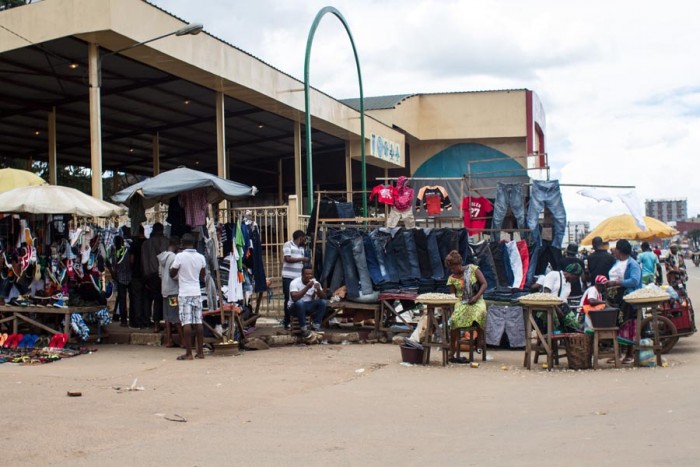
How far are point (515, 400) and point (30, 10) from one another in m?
12.5

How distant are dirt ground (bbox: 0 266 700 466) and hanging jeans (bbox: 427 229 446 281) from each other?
119 inches

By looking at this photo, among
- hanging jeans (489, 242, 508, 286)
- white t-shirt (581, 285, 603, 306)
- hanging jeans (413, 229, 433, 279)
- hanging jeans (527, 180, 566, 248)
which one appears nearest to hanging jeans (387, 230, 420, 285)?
hanging jeans (413, 229, 433, 279)

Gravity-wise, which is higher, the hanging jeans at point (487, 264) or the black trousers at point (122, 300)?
the hanging jeans at point (487, 264)

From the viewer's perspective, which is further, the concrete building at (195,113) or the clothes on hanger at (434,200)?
the clothes on hanger at (434,200)

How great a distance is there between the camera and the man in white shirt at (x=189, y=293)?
1178 centimetres

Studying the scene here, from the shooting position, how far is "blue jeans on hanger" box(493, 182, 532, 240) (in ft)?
49.3

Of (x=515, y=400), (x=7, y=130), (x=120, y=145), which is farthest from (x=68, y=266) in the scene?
(x=120, y=145)

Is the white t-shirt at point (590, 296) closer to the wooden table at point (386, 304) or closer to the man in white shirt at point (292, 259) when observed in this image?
the wooden table at point (386, 304)

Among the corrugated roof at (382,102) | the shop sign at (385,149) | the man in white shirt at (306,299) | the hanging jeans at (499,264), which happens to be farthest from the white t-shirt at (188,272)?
the corrugated roof at (382,102)

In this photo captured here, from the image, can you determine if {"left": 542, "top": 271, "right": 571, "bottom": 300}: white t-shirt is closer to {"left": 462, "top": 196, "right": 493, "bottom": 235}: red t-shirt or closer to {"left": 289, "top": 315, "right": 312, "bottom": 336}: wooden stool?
{"left": 462, "top": 196, "right": 493, "bottom": 235}: red t-shirt

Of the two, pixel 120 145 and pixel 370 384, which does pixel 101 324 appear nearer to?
pixel 370 384

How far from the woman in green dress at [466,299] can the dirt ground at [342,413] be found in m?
0.57

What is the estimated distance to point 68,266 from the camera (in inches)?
519

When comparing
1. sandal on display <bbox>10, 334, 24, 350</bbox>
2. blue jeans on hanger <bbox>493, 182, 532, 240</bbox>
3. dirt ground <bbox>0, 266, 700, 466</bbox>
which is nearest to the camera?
dirt ground <bbox>0, 266, 700, 466</bbox>
